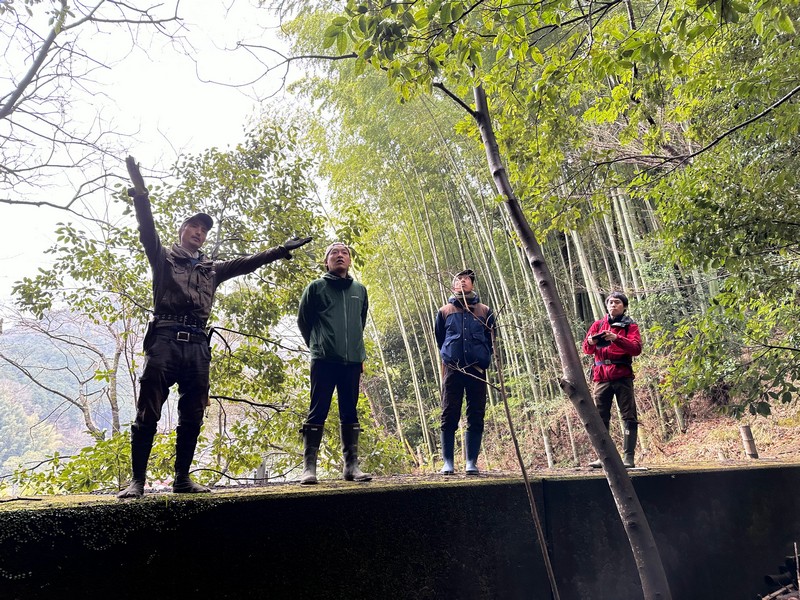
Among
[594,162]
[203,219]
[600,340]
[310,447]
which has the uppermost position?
[594,162]

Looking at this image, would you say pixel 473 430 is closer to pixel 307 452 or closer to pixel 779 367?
pixel 307 452

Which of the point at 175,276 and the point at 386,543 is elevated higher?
the point at 175,276

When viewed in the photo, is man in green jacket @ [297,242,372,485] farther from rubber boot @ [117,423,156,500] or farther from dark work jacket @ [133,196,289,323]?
rubber boot @ [117,423,156,500]

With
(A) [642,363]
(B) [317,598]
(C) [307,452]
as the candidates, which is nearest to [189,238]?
(C) [307,452]

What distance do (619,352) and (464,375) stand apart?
4.25 ft

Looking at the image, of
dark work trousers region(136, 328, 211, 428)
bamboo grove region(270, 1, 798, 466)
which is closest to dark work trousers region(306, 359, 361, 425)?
dark work trousers region(136, 328, 211, 428)

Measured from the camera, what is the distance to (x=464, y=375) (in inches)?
139

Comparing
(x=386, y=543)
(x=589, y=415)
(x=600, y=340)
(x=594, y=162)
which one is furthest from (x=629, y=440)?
(x=386, y=543)

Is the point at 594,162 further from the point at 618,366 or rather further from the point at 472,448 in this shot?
the point at 472,448

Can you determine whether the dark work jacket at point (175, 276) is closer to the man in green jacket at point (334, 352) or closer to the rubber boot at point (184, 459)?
the rubber boot at point (184, 459)

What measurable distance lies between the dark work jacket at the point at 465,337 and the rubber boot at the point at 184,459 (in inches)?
65.1

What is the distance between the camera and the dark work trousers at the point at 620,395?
392 cm

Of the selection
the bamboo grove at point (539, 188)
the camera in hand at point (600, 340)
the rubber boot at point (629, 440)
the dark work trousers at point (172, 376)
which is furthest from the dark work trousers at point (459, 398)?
the dark work trousers at point (172, 376)

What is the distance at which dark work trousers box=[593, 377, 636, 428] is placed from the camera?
3918 millimetres
